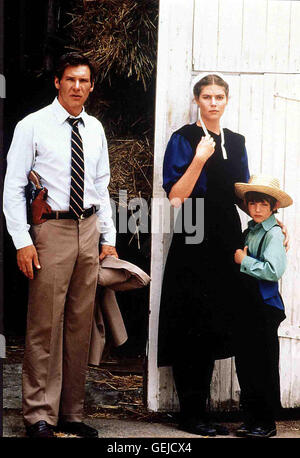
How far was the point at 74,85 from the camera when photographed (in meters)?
4.39

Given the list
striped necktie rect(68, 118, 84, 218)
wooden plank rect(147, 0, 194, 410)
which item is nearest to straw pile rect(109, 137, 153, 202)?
wooden plank rect(147, 0, 194, 410)

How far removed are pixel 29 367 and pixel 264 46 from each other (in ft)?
8.17

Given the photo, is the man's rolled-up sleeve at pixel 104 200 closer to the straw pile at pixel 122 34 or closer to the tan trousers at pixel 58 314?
the tan trousers at pixel 58 314

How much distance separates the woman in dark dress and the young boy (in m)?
0.11

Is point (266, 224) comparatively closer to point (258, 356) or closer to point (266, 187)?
point (266, 187)

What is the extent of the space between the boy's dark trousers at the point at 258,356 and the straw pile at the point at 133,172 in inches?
48.5

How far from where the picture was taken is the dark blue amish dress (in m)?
4.71

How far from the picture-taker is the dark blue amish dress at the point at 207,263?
471 cm

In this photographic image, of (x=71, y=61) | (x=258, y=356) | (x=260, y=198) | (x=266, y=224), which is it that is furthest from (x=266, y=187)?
(x=71, y=61)

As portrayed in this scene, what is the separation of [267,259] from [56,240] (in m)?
1.19

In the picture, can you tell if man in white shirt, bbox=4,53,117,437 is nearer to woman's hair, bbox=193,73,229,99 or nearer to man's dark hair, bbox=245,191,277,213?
woman's hair, bbox=193,73,229,99

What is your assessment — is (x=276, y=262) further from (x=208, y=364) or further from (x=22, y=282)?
(x=22, y=282)

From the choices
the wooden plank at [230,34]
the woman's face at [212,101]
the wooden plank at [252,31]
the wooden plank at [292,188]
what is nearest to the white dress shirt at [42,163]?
the woman's face at [212,101]

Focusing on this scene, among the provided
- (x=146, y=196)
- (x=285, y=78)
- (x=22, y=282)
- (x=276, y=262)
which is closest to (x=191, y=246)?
(x=276, y=262)
